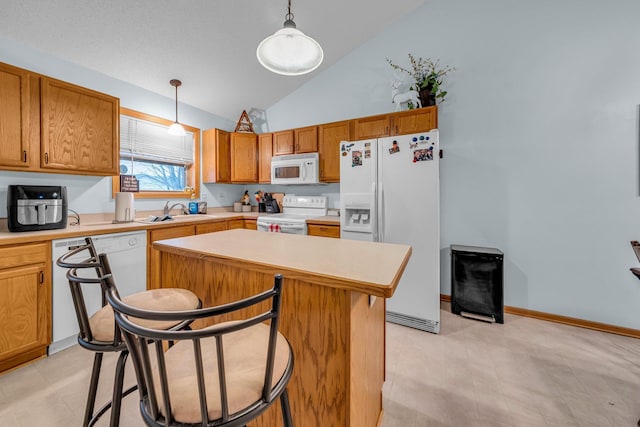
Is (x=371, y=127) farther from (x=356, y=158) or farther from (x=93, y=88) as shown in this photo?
(x=93, y=88)

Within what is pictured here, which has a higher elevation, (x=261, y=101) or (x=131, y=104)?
(x=261, y=101)

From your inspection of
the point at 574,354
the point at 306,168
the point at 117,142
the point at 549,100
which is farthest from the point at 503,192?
the point at 117,142

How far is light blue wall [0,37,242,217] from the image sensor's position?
2246mm

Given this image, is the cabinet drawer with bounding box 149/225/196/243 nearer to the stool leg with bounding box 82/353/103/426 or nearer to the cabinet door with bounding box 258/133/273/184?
the cabinet door with bounding box 258/133/273/184

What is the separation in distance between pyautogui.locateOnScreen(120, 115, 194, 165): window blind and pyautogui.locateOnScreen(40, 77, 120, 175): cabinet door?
48 centimetres

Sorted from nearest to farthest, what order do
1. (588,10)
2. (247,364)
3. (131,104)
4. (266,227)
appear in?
(247,364) → (588,10) → (131,104) → (266,227)

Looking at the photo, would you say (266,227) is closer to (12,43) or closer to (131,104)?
(131,104)

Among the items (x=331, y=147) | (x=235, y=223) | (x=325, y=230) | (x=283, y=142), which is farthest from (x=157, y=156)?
(x=325, y=230)

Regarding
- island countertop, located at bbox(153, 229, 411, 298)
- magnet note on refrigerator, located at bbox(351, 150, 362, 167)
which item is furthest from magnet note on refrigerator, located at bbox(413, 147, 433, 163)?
island countertop, located at bbox(153, 229, 411, 298)

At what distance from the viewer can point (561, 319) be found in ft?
8.47

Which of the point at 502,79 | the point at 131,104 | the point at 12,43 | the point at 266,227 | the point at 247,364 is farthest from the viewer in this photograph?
the point at 266,227

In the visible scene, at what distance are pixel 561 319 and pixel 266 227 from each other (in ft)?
10.8

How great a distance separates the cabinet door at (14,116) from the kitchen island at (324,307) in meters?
1.78

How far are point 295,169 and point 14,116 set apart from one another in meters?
2.54
